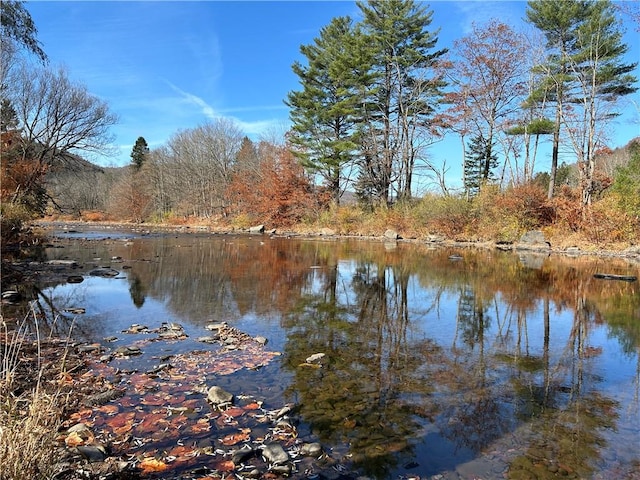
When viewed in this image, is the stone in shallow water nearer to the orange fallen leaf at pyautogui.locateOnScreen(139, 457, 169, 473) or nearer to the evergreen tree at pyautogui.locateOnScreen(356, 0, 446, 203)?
the orange fallen leaf at pyautogui.locateOnScreen(139, 457, 169, 473)

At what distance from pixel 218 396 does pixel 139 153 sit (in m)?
68.3

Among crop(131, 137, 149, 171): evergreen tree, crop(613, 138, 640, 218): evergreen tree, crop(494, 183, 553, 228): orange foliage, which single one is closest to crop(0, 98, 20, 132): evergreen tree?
crop(494, 183, 553, 228): orange foliage

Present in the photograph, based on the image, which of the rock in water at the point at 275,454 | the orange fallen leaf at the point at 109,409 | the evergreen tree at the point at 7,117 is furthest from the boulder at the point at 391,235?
the rock in water at the point at 275,454

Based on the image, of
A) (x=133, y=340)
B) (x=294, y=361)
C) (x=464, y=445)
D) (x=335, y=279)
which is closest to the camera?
(x=464, y=445)

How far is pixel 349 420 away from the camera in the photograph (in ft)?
13.1

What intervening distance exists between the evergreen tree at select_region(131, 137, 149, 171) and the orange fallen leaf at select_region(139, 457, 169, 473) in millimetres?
66452

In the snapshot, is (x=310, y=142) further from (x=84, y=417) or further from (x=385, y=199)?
(x=84, y=417)

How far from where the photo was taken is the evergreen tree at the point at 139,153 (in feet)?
212

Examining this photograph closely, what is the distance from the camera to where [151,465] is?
10.3 feet

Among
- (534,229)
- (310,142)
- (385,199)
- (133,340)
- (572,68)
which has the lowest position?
(133,340)

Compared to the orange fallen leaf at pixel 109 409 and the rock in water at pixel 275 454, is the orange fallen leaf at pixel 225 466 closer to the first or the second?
the rock in water at pixel 275 454

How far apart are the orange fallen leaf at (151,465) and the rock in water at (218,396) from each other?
3.41 ft

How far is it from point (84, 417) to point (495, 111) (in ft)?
101

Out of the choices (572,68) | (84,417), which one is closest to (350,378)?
(84,417)
